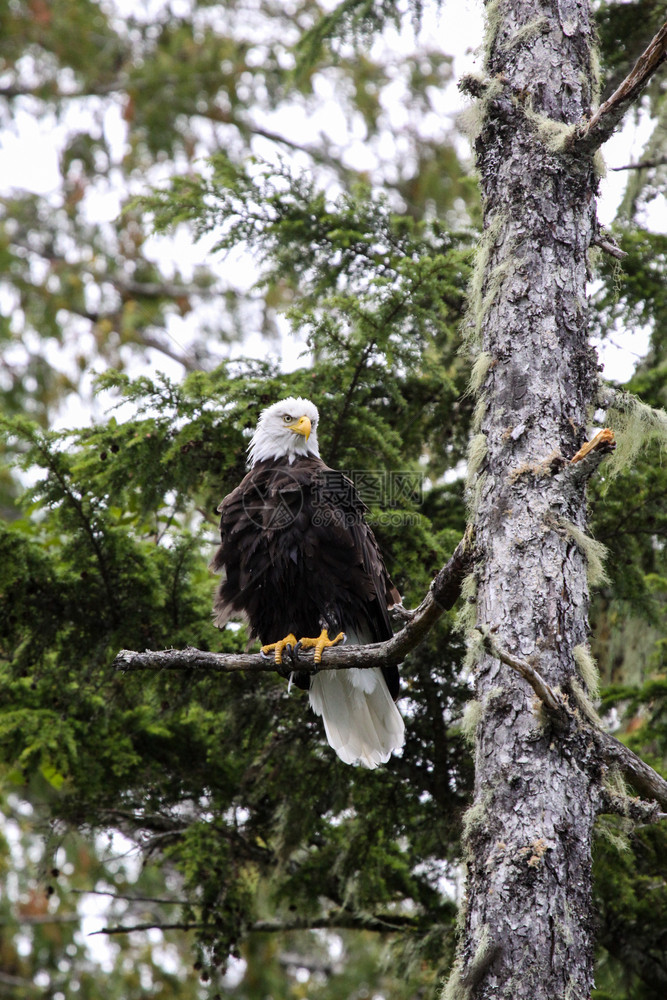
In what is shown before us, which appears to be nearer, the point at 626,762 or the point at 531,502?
the point at 626,762

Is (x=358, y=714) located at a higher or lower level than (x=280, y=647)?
lower

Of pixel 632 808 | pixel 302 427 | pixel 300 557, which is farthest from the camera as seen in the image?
pixel 302 427

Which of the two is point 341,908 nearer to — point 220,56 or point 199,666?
point 199,666

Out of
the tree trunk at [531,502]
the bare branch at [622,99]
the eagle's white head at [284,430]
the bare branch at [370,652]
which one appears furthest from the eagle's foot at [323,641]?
the bare branch at [622,99]

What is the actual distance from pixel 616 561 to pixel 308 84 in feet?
33.2

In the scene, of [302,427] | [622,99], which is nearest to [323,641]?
[302,427]

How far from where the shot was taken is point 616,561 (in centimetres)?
470

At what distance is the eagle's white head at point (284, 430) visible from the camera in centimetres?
489

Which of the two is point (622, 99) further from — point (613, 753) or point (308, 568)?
point (308, 568)

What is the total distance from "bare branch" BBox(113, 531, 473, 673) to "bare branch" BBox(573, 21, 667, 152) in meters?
1.59

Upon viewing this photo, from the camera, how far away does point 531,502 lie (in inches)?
126

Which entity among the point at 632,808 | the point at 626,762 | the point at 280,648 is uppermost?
the point at 280,648

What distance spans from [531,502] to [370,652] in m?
0.89

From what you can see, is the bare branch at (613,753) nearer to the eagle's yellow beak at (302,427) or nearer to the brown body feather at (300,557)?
the brown body feather at (300,557)
